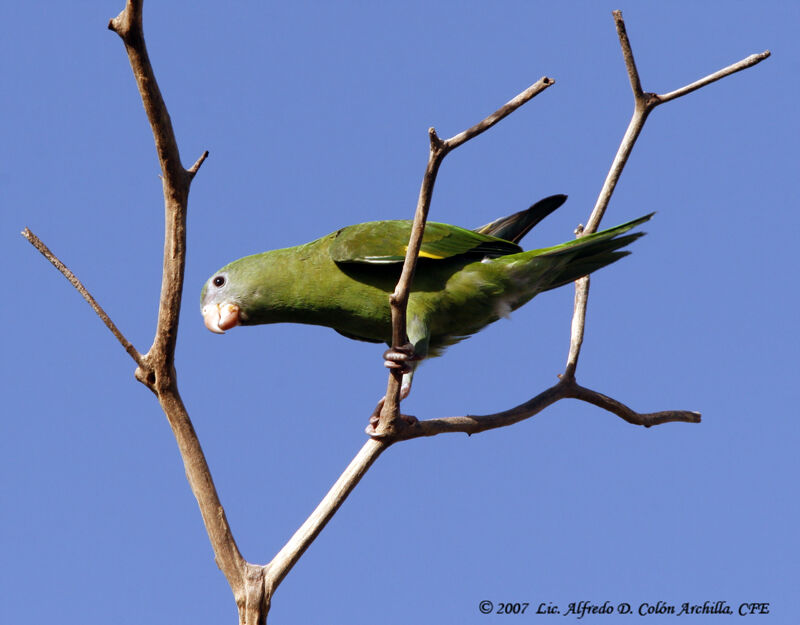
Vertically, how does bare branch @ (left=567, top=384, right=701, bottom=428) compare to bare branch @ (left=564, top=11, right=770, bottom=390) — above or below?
Answer: below

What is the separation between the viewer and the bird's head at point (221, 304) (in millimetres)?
4484

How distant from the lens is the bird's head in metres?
4.48

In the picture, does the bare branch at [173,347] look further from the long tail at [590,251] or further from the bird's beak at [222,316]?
the long tail at [590,251]

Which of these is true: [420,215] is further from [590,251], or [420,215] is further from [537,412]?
[537,412]

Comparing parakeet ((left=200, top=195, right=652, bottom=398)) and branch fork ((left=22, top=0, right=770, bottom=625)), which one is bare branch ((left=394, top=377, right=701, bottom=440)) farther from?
parakeet ((left=200, top=195, right=652, bottom=398))

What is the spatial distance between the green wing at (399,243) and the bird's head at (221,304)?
0.63 metres

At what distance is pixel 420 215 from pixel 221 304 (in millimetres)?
1747

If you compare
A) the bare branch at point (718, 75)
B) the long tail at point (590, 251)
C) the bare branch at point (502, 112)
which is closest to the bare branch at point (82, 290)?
the bare branch at point (502, 112)

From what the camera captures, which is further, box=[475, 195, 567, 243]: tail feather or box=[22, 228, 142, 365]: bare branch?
box=[475, 195, 567, 243]: tail feather

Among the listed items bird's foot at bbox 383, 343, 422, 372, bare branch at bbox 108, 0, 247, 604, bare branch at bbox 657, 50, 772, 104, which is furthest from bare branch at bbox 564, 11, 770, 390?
bare branch at bbox 108, 0, 247, 604

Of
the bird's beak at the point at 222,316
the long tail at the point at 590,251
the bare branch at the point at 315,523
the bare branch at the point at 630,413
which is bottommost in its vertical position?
the bare branch at the point at 630,413

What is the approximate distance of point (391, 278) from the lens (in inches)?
174

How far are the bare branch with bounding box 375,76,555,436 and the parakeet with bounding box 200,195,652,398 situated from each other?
506 mm

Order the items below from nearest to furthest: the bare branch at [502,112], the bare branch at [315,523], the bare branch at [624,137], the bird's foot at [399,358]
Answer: the bare branch at [502,112], the bare branch at [315,523], the bird's foot at [399,358], the bare branch at [624,137]
